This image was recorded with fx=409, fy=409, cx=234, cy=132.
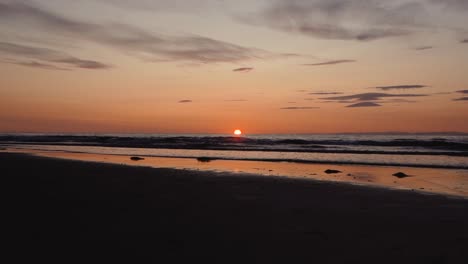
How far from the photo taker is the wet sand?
5.75 meters

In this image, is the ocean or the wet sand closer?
the wet sand

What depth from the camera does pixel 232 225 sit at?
7.50m

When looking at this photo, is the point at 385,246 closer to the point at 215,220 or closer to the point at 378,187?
the point at 215,220

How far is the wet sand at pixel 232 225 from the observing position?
18.9 feet

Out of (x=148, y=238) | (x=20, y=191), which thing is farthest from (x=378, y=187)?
(x=20, y=191)

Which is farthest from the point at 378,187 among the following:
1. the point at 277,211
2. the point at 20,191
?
the point at 20,191

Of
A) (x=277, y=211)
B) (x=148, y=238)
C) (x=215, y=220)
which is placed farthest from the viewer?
(x=277, y=211)

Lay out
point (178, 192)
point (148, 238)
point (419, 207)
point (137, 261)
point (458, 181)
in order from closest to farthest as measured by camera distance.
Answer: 1. point (137, 261)
2. point (148, 238)
3. point (419, 207)
4. point (178, 192)
5. point (458, 181)

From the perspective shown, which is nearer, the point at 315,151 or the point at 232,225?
the point at 232,225

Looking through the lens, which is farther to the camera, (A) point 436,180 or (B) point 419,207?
(A) point 436,180

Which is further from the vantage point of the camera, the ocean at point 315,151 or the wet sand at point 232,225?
the ocean at point 315,151

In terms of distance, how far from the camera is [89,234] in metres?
6.62

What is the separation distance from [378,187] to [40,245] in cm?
1090

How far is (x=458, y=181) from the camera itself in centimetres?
1605
